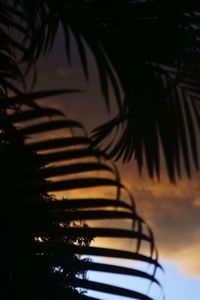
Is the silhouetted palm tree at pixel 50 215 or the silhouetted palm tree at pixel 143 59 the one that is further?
the silhouetted palm tree at pixel 143 59

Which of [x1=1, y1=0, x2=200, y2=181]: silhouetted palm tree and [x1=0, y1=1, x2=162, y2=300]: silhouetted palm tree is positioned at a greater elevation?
[x1=1, y1=0, x2=200, y2=181]: silhouetted palm tree

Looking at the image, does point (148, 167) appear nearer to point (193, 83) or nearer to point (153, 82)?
point (153, 82)

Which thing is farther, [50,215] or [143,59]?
[143,59]

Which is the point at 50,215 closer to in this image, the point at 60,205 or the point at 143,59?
the point at 60,205

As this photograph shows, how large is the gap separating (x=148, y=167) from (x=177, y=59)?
0.62m

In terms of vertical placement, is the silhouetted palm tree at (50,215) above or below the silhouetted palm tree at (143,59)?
below

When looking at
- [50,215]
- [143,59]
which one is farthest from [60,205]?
[143,59]

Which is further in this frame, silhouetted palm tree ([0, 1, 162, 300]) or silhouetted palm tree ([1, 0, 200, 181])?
silhouetted palm tree ([1, 0, 200, 181])

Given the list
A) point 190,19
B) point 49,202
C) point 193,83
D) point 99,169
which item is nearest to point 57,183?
point 49,202

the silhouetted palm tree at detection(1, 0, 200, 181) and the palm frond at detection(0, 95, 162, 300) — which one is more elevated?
the silhouetted palm tree at detection(1, 0, 200, 181)

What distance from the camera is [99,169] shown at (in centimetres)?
146

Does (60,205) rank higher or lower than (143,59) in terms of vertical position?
lower

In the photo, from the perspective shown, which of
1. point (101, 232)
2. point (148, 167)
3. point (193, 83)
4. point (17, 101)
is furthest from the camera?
point (193, 83)

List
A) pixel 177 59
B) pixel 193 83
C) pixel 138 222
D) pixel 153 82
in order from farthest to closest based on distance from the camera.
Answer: pixel 193 83
pixel 177 59
pixel 153 82
pixel 138 222
